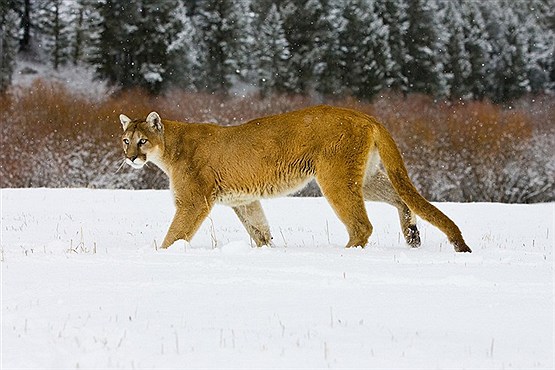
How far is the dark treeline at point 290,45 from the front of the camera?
47.9 m

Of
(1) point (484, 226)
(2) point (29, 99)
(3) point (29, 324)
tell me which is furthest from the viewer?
(2) point (29, 99)

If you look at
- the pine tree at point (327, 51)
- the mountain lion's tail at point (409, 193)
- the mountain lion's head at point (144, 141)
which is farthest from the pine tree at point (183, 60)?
the mountain lion's tail at point (409, 193)

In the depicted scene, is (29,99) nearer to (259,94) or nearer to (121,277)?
(259,94)

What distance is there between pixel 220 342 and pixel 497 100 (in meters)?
48.2

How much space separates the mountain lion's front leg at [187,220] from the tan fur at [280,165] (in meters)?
0.01

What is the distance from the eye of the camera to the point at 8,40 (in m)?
51.0

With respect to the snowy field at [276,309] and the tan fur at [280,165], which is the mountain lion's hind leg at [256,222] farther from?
the snowy field at [276,309]

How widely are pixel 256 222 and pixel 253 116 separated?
1152 inches

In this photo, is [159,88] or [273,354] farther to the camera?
[159,88]

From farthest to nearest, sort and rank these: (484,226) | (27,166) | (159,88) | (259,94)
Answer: (159,88) → (259,94) → (27,166) → (484,226)

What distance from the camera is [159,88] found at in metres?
47.2

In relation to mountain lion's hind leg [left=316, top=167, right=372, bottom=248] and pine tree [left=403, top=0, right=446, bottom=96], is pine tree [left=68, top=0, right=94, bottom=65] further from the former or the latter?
mountain lion's hind leg [left=316, top=167, right=372, bottom=248]

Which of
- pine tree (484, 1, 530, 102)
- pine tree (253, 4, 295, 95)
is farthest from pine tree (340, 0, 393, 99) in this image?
pine tree (484, 1, 530, 102)

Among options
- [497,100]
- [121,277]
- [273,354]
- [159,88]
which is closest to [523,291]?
[273,354]
